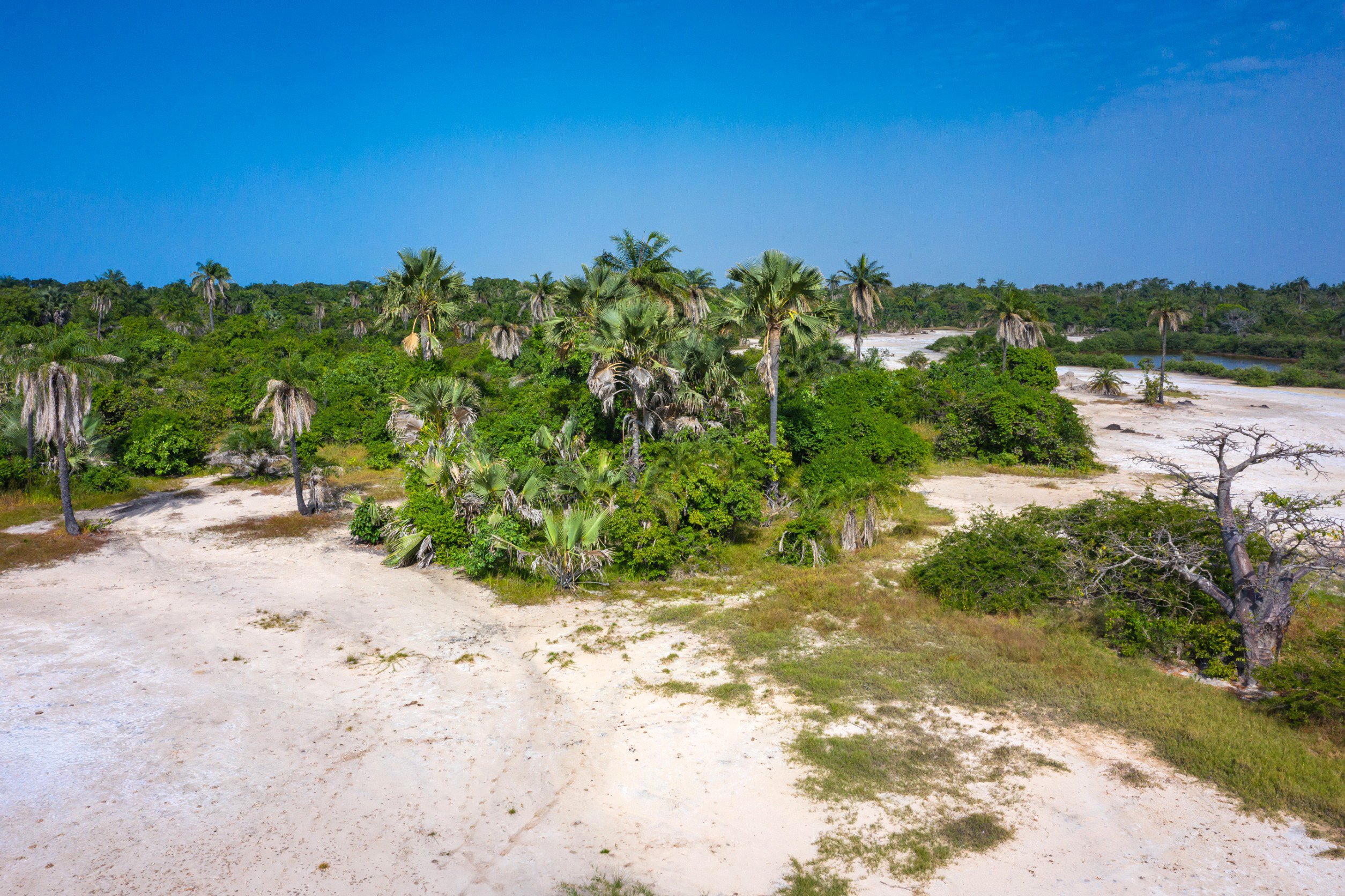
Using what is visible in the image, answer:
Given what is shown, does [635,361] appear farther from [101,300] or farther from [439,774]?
[101,300]

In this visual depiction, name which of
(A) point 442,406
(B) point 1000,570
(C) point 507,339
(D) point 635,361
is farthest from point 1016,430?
(C) point 507,339

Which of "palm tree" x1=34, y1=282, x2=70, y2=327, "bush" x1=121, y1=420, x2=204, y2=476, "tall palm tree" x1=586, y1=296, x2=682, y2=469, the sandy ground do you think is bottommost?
the sandy ground

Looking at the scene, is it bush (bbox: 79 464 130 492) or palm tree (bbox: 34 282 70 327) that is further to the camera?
palm tree (bbox: 34 282 70 327)

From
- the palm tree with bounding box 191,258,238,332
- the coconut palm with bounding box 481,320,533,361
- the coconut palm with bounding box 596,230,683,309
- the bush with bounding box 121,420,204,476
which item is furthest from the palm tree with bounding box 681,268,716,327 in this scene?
the palm tree with bounding box 191,258,238,332

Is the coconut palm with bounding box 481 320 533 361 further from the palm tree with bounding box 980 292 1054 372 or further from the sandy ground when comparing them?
the sandy ground

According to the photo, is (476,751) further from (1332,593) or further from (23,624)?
(1332,593)

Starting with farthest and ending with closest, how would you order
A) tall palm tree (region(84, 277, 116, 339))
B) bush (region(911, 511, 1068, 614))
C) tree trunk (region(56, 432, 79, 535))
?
tall palm tree (region(84, 277, 116, 339)) → tree trunk (region(56, 432, 79, 535)) → bush (region(911, 511, 1068, 614))
